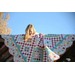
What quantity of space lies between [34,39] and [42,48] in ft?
0.42

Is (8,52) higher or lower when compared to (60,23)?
lower

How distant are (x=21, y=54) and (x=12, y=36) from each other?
212 millimetres

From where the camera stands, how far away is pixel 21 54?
2.28 meters

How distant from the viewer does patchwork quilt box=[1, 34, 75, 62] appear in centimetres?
226

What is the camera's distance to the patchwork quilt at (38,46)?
2.26m

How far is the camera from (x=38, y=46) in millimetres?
2287
